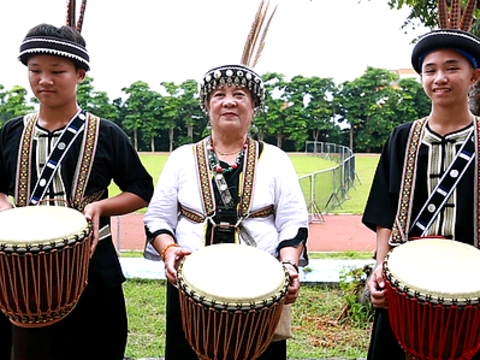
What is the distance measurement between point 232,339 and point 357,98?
123ft

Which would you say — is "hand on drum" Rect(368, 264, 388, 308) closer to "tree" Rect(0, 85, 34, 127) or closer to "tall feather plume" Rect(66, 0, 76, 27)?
"tall feather plume" Rect(66, 0, 76, 27)

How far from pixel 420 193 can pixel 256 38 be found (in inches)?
42.4

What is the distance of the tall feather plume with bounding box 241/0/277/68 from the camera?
2.15 m

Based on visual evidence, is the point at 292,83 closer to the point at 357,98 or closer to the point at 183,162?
the point at 357,98

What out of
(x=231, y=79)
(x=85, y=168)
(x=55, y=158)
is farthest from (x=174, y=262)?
(x=231, y=79)

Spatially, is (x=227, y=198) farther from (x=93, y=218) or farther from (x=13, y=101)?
(x=13, y=101)

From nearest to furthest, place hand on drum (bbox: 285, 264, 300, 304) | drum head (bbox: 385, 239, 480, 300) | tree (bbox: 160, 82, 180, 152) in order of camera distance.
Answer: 1. drum head (bbox: 385, 239, 480, 300)
2. hand on drum (bbox: 285, 264, 300, 304)
3. tree (bbox: 160, 82, 180, 152)

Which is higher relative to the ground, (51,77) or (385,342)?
(51,77)

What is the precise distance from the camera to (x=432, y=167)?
180 cm

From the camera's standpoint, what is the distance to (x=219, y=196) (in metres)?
1.90

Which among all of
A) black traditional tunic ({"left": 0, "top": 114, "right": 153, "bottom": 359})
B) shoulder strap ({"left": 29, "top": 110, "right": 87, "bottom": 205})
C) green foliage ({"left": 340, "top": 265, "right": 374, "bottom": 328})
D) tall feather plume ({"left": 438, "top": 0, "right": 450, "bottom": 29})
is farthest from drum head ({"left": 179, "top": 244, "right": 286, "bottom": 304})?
green foliage ({"left": 340, "top": 265, "right": 374, "bottom": 328})

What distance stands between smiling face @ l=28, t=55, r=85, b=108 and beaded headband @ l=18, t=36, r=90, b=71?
29 mm

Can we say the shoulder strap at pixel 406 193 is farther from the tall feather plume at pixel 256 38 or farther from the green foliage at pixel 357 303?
the green foliage at pixel 357 303

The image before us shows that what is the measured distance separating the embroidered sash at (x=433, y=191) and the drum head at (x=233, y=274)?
59 cm
